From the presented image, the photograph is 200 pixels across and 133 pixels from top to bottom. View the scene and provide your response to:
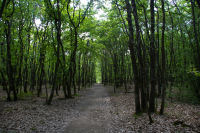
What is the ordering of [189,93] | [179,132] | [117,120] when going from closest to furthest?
[179,132] < [117,120] < [189,93]

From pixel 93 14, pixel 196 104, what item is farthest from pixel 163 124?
pixel 93 14

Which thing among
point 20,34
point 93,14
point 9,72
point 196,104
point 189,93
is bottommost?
point 196,104

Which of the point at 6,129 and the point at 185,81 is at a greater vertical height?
the point at 185,81

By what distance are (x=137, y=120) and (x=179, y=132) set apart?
8.16 ft

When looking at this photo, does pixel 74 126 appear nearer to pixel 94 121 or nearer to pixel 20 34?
pixel 94 121

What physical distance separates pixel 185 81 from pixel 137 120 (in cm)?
713

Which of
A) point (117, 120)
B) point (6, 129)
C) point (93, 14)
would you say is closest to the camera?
point (6, 129)

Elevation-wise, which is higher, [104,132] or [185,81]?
[185,81]

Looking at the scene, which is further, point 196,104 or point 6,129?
point 196,104

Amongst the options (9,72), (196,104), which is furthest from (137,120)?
(9,72)

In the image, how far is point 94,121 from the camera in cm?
839

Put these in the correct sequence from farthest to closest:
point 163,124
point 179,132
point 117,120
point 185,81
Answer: point 185,81 → point 117,120 → point 163,124 → point 179,132

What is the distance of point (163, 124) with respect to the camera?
7059mm

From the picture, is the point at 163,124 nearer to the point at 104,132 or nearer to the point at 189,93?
the point at 104,132
